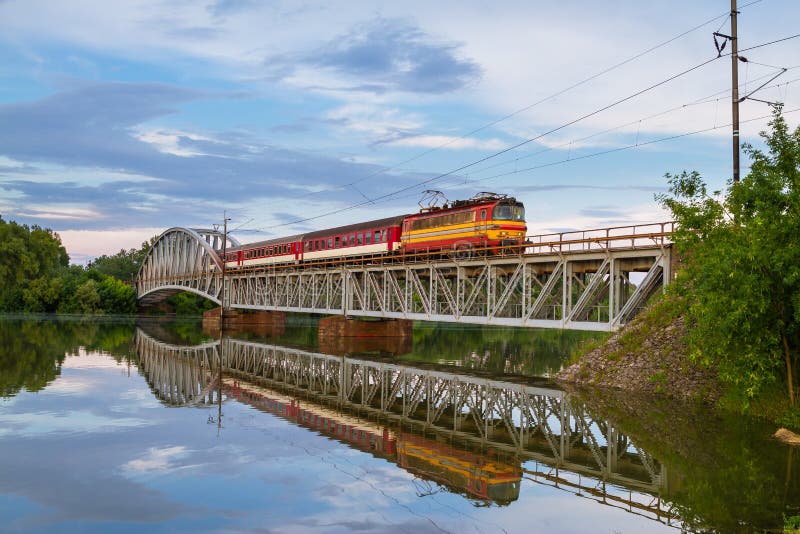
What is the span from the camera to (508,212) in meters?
42.2

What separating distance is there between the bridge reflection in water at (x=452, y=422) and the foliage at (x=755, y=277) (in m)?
4.49

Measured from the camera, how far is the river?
44.5 ft

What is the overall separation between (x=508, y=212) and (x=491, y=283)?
14.6ft

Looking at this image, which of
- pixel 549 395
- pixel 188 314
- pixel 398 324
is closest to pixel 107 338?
pixel 398 324

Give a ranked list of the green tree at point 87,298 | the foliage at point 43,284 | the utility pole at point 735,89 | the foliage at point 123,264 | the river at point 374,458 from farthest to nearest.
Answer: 1. the foliage at point 123,264
2. the green tree at point 87,298
3. the foliage at point 43,284
4. the utility pole at point 735,89
5. the river at point 374,458

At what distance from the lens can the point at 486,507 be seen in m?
14.3

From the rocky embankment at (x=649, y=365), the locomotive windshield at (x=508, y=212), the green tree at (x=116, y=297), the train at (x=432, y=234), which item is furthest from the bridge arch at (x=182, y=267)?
the rocky embankment at (x=649, y=365)

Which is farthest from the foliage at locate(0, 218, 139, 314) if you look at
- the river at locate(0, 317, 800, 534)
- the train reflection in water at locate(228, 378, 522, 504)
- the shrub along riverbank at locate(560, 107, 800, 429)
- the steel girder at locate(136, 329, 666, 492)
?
the shrub along riverbank at locate(560, 107, 800, 429)

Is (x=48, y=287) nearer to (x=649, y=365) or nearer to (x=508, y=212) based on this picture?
(x=508, y=212)

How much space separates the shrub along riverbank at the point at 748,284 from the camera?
2041cm

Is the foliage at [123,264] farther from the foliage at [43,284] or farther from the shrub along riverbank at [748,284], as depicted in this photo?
the shrub along riverbank at [748,284]

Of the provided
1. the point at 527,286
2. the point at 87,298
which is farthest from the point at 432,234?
the point at 87,298

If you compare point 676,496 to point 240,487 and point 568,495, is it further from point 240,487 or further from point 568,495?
point 240,487

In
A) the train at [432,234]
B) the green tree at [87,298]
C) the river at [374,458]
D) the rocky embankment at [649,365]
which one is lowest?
the river at [374,458]
